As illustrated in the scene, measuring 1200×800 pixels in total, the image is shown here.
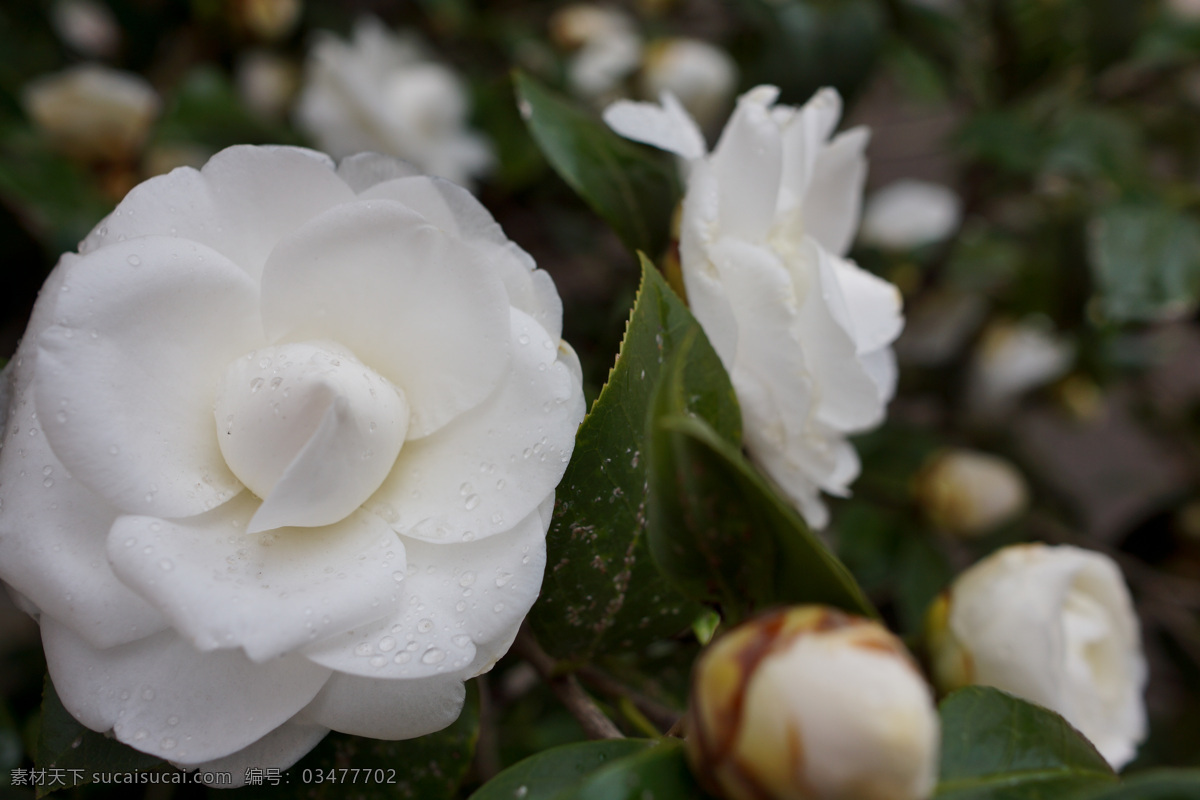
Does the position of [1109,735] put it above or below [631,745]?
below

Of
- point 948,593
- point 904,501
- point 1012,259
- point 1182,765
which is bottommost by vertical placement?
point 1182,765

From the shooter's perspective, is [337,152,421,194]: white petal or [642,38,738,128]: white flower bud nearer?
[337,152,421,194]: white petal

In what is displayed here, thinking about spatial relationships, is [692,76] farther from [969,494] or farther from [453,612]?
[453,612]

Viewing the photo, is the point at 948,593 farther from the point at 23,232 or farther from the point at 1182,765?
the point at 23,232

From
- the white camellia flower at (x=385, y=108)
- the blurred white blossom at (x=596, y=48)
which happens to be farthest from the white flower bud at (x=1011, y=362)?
the white camellia flower at (x=385, y=108)

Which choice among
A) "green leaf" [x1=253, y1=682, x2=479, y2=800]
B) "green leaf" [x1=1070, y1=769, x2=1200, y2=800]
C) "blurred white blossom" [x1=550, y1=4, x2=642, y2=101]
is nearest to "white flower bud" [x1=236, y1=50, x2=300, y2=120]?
"blurred white blossom" [x1=550, y1=4, x2=642, y2=101]

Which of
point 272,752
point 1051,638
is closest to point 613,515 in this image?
point 272,752

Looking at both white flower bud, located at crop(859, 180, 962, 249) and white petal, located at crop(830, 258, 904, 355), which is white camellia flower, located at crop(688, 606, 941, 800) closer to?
white petal, located at crop(830, 258, 904, 355)

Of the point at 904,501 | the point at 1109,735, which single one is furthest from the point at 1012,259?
the point at 1109,735
